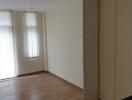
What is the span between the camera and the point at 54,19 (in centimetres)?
571

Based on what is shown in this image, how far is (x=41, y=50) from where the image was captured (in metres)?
6.47

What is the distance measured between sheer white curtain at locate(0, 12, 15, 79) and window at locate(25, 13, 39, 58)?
603 millimetres

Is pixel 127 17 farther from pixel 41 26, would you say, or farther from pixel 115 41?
pixel 41 26

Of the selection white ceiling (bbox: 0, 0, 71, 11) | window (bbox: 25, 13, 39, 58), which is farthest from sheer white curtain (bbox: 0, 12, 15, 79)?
white ceiling (bbox: 0, 0, 71, 11)

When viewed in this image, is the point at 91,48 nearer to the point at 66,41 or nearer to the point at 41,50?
the point at 66,41

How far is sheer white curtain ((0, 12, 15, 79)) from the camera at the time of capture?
5.51 metres

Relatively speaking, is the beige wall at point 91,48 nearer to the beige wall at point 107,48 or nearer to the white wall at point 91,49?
the white wall at point 91,49

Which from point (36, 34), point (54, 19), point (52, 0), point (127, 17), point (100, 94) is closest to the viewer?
point (127, 17)

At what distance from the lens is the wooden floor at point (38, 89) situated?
13.4 feet

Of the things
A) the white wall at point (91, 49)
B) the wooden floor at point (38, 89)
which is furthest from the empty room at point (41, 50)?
the white wall at point (91, 49)

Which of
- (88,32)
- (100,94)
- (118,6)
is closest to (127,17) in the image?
(118,6)

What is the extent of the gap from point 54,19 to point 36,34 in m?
1.03

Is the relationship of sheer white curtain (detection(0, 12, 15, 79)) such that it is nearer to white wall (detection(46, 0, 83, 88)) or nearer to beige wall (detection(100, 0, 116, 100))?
white wall (detection(46, 0, 83, 88))

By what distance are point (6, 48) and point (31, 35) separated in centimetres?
105
